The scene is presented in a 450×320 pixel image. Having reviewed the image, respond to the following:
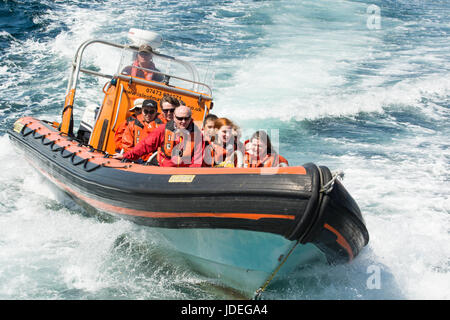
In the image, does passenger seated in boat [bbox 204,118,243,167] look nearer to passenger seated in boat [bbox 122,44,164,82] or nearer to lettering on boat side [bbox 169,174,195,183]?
lettering on boat side [bbox 169,174,195,183]

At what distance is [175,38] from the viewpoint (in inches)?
416

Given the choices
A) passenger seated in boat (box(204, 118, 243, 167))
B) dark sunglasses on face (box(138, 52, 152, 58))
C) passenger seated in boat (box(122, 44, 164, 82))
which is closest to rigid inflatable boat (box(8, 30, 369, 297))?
passenger seated in boat (box(204, 118, 243, 167))

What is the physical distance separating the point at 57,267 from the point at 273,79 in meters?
6.56

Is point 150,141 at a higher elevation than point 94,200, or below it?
higher

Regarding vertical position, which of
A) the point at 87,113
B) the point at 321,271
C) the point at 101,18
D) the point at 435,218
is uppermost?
the point at 101,18

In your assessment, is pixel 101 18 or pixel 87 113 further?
pixel 101 18

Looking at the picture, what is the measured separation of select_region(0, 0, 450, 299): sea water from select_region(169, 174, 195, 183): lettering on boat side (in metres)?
0.62

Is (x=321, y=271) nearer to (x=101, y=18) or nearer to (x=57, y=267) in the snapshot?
(x=57, y=267)

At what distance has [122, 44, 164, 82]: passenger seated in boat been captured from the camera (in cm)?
497
